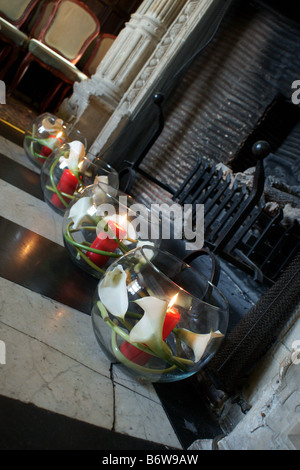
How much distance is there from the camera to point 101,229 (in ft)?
3.39

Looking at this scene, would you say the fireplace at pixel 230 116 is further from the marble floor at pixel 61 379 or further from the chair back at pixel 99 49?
the chair back at pixel 99 49

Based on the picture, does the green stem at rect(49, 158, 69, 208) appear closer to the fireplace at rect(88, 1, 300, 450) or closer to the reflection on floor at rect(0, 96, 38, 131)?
the fireplace at rect(88, 1, 300, 450)

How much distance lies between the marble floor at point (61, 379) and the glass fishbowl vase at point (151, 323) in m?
0.06

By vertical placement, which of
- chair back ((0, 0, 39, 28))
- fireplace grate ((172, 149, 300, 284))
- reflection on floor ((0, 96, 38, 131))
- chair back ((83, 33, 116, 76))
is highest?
chair back ((83, 33, 116, 76))

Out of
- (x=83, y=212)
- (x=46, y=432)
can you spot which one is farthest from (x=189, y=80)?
(x=46, y=432)

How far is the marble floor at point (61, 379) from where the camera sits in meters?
0.55

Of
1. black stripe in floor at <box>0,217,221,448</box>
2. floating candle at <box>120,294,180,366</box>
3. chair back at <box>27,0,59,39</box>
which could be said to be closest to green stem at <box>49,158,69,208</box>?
black stripe in floor at <box>0,217,221,448</box>

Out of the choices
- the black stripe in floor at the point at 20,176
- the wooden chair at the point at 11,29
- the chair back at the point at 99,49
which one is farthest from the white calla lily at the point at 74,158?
the chair back at the point at 99,49

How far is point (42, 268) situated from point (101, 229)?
7.7 inches

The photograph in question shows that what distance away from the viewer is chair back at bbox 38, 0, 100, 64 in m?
3.77

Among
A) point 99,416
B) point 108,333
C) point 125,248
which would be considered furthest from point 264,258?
point 99,416

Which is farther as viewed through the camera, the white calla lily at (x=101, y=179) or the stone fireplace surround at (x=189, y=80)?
the stone fireplace surround at (x=189, y=80)

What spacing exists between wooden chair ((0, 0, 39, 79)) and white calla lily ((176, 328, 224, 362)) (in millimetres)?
3573
